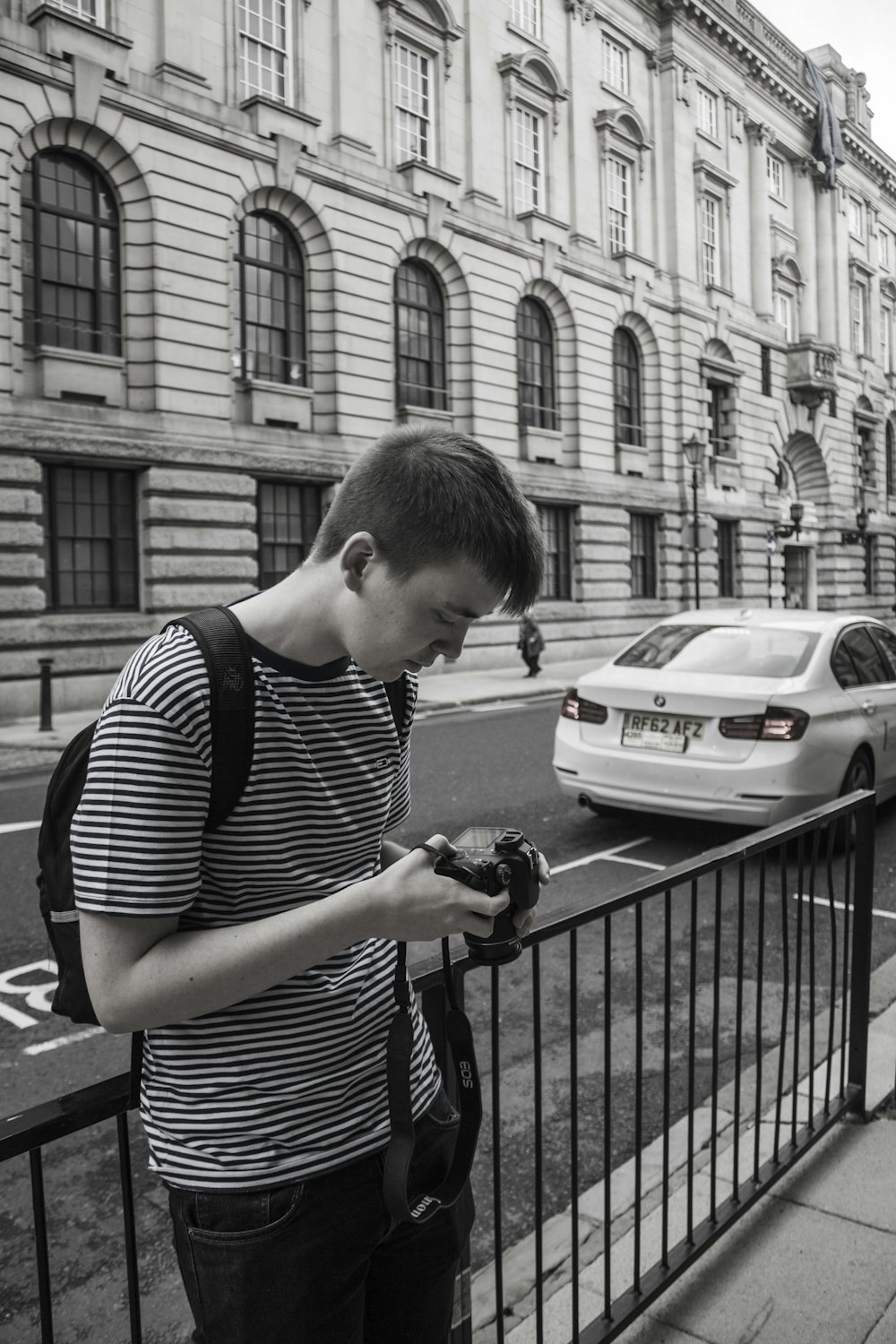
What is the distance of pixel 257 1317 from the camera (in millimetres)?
1357

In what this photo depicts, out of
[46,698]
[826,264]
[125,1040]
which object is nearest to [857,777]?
[125,1040]

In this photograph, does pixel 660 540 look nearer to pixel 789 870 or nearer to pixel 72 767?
pixel 789 870

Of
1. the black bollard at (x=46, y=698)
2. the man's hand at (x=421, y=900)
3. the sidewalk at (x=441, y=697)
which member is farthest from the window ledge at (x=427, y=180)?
the man's hand at (x=421, y=900)

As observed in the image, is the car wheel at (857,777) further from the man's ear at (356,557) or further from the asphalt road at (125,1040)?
the man's ear at (356,557)

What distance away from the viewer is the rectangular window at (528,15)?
86.7 ft

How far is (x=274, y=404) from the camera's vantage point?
66.9ft

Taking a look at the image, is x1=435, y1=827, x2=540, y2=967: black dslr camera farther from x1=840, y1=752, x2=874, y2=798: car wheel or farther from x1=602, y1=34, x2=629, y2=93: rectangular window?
x1=602, y1=34, x2=629, y2=93: rectangular window

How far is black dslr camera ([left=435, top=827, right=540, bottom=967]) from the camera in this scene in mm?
1277

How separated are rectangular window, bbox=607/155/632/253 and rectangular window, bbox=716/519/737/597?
9243 mm

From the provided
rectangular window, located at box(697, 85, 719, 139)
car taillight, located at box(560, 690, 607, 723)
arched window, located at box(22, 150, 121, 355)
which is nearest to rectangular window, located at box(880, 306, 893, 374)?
rectangular window, located at box(697, 85, 719, 139)

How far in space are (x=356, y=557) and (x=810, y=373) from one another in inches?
1572

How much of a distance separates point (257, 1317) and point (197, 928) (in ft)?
1.68

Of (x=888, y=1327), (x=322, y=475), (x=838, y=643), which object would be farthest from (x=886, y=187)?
(x=888, y=1327)

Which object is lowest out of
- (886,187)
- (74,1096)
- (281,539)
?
(74,1096)
